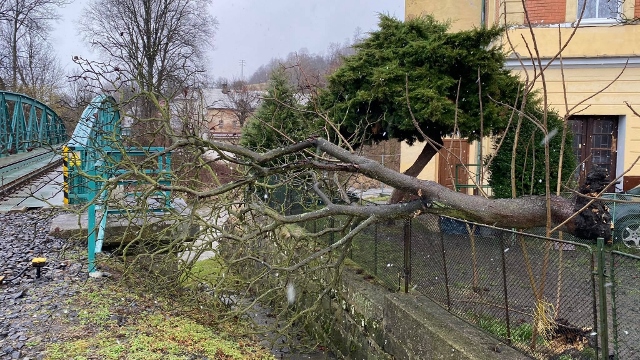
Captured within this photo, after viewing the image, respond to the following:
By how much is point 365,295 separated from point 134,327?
2730mm

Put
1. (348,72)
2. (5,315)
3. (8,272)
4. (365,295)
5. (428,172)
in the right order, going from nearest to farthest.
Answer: (5,315), (365,295), (8,272), (348,72), (428,172)

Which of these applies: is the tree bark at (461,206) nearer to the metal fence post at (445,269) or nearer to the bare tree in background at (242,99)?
the metal fence post at (445,269)

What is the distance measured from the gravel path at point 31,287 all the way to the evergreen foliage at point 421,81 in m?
4.85

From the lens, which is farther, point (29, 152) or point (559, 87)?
point (29, 152)

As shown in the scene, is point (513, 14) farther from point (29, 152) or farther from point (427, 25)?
point (29, 152)

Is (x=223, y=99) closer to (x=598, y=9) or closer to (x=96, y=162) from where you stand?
(x=96, y=162)

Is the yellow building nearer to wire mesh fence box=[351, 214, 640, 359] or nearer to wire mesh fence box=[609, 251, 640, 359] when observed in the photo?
wire mesh fence box=[351, 214, 640, 359]

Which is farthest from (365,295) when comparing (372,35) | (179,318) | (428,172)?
(428,172)

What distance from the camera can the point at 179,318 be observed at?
20.3ft

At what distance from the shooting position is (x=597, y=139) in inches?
505

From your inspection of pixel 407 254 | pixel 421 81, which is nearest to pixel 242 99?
pixel 421 81

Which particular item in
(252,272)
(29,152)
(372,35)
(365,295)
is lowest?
(252,272)

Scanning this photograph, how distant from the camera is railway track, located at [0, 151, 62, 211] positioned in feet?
39.1

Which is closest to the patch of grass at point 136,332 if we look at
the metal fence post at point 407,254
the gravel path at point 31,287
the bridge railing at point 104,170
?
the gravel path at point 31,287
